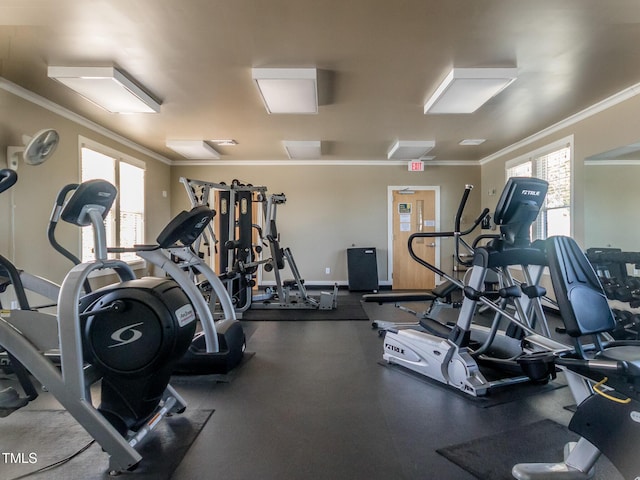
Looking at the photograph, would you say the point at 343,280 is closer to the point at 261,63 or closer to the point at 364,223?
the point at 364,223

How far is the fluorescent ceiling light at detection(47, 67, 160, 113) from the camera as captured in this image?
2785 millimetres

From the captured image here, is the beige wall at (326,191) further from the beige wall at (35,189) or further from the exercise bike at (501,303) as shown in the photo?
the exercise bike at (501,303)

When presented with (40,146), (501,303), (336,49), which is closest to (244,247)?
(40,146)

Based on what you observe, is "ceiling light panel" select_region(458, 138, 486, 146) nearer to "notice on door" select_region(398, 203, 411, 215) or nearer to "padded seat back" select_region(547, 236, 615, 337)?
"notice on door" select_region(398, 203, 411, 215)

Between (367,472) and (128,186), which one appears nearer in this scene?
(367,472)

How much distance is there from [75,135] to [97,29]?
231 centimetres

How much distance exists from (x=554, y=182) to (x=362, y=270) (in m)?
3.37

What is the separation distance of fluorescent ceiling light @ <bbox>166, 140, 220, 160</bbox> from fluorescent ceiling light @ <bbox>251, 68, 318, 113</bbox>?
7.20 feet

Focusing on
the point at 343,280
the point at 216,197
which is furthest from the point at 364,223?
the point at 216,197

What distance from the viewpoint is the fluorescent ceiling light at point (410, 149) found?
16.9ft

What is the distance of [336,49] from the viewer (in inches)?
100

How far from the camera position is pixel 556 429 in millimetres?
1925

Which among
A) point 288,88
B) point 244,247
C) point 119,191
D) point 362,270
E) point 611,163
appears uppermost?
point 288,88

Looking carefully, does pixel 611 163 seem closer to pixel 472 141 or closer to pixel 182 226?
pixel 472 141
